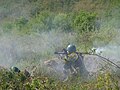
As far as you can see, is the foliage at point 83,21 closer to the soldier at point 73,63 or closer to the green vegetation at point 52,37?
the green vegetation at point 52,37

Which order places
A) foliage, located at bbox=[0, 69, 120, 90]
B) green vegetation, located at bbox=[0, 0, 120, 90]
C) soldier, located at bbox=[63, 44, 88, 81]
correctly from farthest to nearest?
1. soldier, located at bbox=[63, 44, 88, 81]
2. green vegetation, located at bbox=[0, 0, 120, 90]
3. foliage, located at bbox=[0, 69, 120, 90]

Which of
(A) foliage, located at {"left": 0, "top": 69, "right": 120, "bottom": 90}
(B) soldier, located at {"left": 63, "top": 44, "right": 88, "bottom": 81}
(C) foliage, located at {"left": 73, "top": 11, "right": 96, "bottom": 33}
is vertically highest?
(A) foliage, located at {"left": 0, "top": 69, "right": 120, "bottom": 90}

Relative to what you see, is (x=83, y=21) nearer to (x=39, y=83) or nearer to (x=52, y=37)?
(x=52, y=37)

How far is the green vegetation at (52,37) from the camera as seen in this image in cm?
509

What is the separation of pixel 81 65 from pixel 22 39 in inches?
283

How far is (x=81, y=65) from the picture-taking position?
917 cm

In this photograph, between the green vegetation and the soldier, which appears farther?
the soldier

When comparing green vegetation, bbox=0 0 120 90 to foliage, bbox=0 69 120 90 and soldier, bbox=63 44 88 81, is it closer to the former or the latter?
foliage, bbox=0 69 120 90

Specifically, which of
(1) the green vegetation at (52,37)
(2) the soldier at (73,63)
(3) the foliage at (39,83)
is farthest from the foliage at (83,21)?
(3) the foliage at (39,83)

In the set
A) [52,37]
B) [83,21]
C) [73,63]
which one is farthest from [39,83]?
[83,21]

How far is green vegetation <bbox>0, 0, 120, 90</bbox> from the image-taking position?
509 centimetres

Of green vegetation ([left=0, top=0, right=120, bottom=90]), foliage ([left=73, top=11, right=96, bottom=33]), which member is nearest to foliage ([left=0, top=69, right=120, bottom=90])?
green vegetation ([left=0, top=0, right=120, bottom=90])

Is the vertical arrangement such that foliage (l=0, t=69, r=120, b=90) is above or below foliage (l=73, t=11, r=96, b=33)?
above

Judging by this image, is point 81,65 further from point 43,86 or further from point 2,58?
point 2,58
